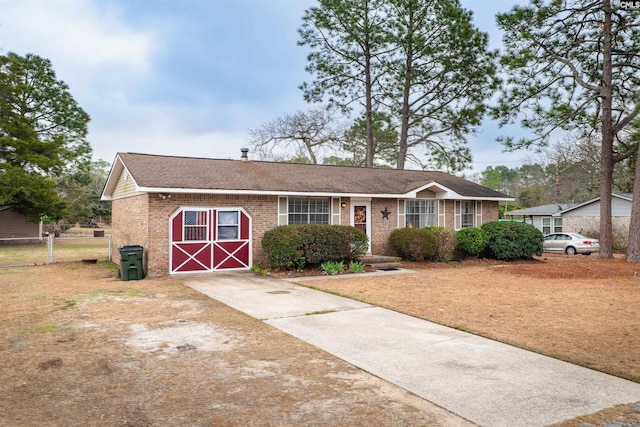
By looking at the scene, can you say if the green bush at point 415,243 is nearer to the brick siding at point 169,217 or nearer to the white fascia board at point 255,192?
the brick siding at point 169,217

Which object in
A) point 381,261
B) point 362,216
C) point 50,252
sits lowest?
point 381,261

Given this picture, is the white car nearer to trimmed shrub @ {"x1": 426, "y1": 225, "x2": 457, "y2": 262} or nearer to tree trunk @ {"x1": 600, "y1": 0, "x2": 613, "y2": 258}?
tree trunk @ {"x1": 600, "y1": 0, "x2": 613, "y2": 258}

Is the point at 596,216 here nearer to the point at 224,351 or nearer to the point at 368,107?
the point at 368,107

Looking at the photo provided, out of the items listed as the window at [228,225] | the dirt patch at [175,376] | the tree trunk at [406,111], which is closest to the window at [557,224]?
the tree trunk at [406,111]

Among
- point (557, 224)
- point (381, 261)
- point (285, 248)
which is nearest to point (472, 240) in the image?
point (381, 261)

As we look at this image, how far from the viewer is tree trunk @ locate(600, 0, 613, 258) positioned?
1903cm

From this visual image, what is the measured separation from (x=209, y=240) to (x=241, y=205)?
1557mm

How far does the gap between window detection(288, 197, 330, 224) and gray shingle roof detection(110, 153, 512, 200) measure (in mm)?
510

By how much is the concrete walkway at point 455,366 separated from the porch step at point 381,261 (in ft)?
22.5

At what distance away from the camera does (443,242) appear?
16969mm

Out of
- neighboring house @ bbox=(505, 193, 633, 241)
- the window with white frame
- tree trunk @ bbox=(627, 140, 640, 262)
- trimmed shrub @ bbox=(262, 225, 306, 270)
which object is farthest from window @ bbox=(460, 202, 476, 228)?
the window with white frame

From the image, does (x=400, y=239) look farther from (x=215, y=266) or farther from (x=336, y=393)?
(x=336, y=393)

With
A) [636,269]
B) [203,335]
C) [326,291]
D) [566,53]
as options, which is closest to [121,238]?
[326,291]

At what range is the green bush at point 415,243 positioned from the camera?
16.4m
